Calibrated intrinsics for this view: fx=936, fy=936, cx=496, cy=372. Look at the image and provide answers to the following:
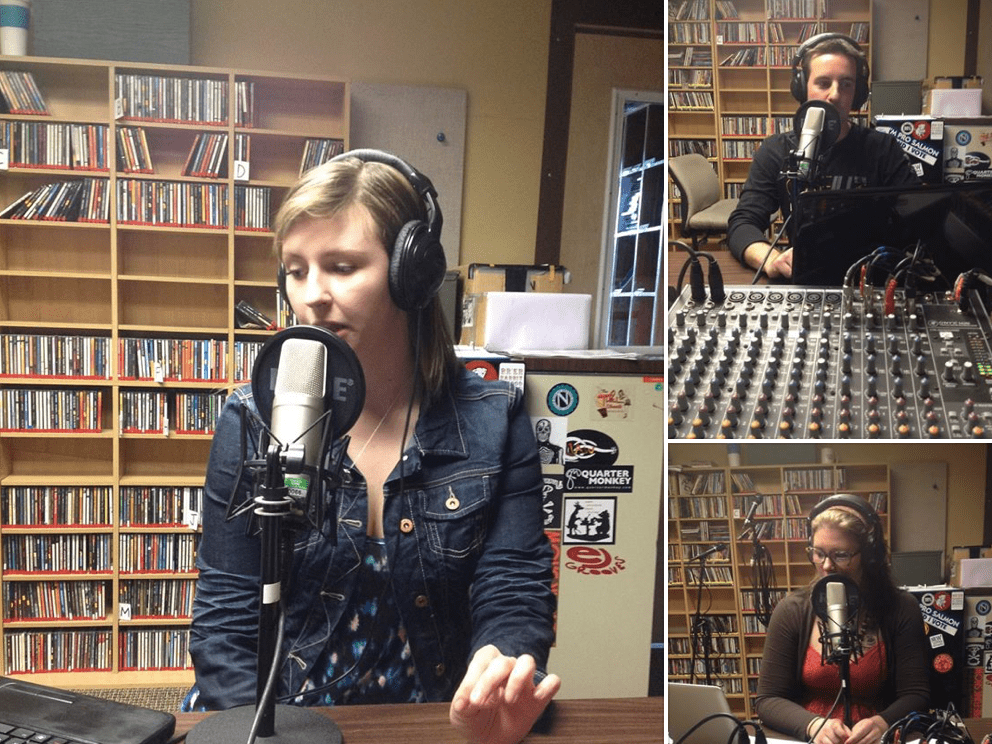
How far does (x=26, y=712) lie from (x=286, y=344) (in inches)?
17.1

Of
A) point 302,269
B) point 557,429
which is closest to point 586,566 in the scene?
point 557,429

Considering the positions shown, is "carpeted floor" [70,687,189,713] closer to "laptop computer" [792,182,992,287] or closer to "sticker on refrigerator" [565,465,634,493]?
"sticker on refrigerator" [565,465,634,493]

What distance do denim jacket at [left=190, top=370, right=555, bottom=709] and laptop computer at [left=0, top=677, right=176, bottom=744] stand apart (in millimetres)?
314

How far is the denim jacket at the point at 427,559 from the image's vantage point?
50.1 inches

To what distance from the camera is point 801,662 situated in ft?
3.52

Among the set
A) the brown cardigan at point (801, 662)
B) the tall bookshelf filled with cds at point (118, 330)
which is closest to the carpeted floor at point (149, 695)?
the tall bookshelf filled with cds at point (118, 330)

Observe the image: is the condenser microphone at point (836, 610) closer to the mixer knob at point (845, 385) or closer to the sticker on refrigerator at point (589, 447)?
the mixer knob at point (845, 385)

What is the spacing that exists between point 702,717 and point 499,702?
0.30m

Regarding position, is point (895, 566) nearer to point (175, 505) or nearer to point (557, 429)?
point (557, 429)

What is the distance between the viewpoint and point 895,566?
1.06 m

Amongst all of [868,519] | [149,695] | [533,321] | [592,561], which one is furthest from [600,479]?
[149,695]

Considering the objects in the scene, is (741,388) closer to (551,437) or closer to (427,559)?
(427,559)

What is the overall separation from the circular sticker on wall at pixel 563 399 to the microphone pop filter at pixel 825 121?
105 cm

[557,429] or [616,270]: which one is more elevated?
[616,270]
